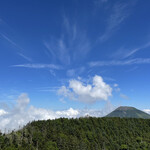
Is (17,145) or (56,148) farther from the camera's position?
(56,148)

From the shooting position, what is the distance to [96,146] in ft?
649

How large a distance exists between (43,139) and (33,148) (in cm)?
2033

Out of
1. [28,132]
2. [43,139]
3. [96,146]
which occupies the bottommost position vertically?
[96,146]

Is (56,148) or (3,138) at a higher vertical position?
(3,138)

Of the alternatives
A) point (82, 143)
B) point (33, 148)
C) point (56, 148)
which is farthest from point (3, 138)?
point (82, 143)

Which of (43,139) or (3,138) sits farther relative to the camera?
(43,139)

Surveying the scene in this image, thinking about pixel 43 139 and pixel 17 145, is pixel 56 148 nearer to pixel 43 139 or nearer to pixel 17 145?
pixel 43 139

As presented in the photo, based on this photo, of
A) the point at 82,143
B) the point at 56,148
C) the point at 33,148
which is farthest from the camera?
the point at 82,143

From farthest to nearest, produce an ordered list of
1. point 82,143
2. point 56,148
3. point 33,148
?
point 82,143 → point 56,148 → point 33,148

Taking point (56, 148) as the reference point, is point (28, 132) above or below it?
above

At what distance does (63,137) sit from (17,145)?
56164 millimetres

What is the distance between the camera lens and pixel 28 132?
189 metres

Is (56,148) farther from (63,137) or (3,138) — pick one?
(3,138)

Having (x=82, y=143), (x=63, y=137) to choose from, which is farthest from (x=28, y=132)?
(x=82, y=143)
